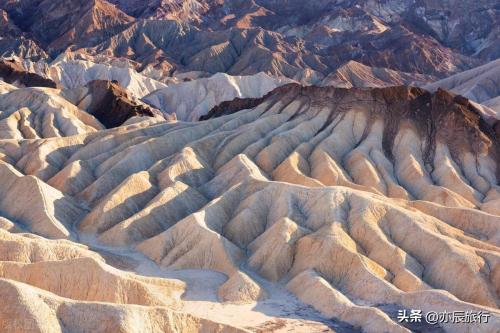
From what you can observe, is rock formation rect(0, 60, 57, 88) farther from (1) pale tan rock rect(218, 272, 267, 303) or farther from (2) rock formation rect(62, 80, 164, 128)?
(1) pale tan rock rect(218, 272, 267, 303)

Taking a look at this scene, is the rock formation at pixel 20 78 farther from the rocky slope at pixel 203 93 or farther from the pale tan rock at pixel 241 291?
the pale tan rock at pixel 241 291

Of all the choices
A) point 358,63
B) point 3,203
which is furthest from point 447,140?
point 358,63

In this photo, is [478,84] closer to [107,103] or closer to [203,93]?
[203,93]

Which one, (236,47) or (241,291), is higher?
(241,291)

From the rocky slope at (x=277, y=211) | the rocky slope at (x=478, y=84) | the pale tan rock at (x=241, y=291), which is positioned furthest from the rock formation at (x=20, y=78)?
the pale tan rock at (x=241, y=291)

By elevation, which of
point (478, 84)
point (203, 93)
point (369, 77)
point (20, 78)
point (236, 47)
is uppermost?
point (478, 84)

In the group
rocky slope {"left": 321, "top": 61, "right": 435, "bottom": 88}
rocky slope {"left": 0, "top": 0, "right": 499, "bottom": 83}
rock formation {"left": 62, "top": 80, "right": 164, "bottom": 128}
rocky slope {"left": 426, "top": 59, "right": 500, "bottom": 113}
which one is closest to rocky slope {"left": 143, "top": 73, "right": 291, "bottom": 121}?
rocky slope {"left": 321, "top": 61, "right": 435, "bottom": 88}

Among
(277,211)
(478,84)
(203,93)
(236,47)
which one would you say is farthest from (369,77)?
(277,211)

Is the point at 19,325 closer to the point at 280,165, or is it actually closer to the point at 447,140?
the point at 280,165
